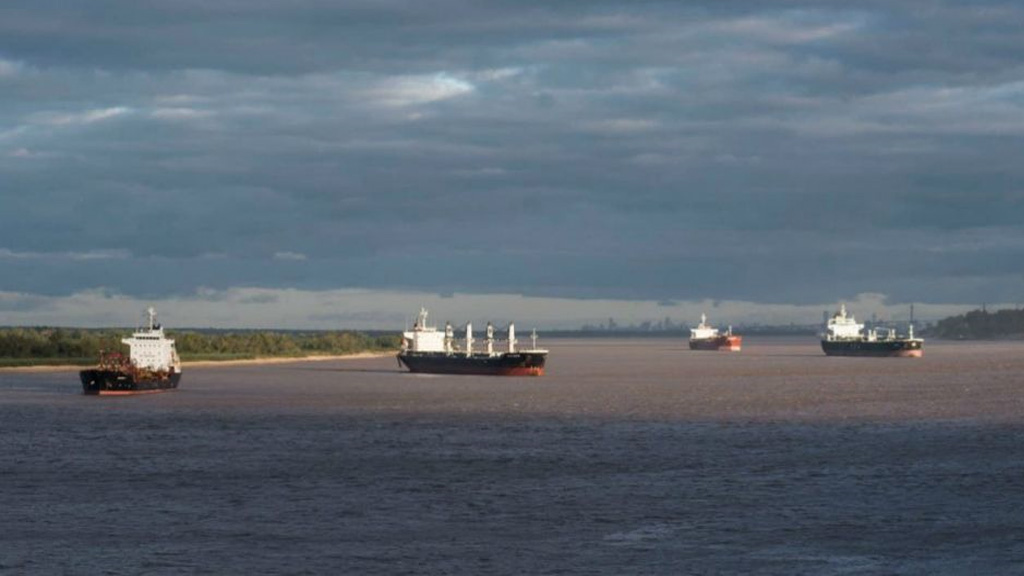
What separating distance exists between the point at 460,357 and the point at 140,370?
181 feet

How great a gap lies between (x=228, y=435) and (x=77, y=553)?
122 ft

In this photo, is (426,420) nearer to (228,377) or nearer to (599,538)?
(599,538)

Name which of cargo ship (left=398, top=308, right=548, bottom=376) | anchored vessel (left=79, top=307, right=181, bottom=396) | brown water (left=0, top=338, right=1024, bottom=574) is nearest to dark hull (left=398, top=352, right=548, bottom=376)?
cargo ship (left=398, top=308, right=548, bottom=376)

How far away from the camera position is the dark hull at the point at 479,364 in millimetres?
162375

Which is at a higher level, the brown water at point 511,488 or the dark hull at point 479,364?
the dark hull at point 479,364

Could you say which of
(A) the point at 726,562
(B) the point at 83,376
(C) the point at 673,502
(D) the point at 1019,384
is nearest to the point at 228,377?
(B) the point at 83,376

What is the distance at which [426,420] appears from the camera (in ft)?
277

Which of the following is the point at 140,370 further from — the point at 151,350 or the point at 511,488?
the point at 511,488

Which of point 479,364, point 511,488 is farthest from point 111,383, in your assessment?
point 511,488

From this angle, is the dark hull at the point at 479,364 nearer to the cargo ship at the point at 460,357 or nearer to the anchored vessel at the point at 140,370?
the cargo ship at the point at 460,357

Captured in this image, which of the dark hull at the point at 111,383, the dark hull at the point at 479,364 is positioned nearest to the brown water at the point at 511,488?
the dark hull at the point at 111,383

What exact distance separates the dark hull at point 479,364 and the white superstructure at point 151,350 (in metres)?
43.2

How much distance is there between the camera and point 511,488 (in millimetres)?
49594

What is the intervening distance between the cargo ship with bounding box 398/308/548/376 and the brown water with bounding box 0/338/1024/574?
198 ft
